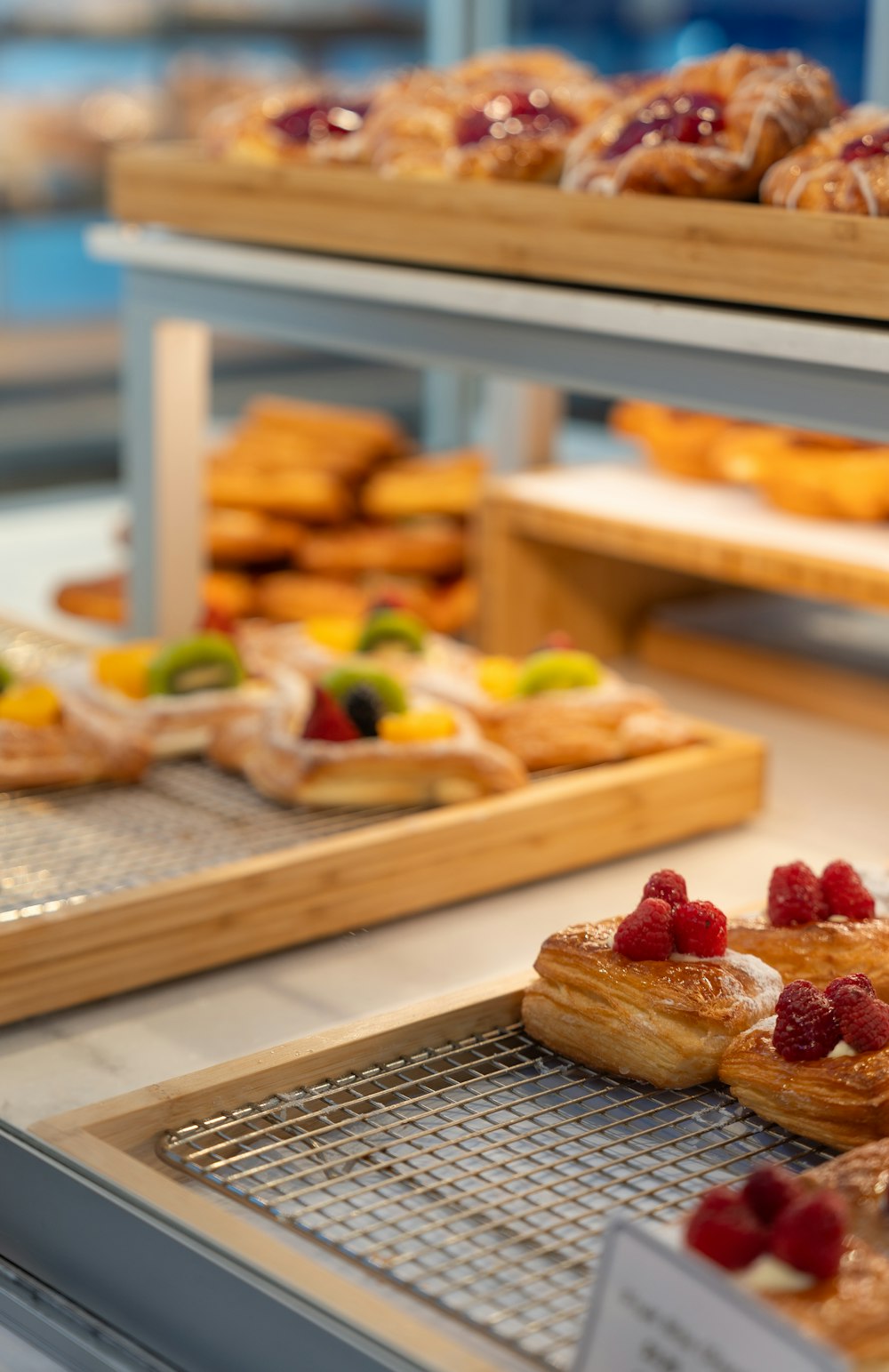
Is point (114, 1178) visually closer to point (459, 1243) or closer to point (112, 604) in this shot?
point (459, 1243)

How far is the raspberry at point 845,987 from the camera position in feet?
5.26

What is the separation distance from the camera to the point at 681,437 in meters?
3.27

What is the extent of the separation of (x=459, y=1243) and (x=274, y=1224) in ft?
0.48

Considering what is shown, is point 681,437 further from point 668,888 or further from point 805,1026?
point 805,1026

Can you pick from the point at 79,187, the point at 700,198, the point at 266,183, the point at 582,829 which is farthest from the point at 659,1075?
the point at 79,187

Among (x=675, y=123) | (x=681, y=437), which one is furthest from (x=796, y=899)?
(x=681, y=437)

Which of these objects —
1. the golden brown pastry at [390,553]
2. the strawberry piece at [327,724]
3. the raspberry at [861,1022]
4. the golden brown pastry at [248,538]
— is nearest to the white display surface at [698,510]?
the golden brown pastry at [390,553]

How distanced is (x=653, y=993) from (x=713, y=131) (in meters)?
0.94

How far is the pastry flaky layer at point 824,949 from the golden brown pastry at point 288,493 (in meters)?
1.93

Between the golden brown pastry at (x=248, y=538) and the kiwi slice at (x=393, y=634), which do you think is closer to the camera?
the kiwi slice at (x=393, y=634)

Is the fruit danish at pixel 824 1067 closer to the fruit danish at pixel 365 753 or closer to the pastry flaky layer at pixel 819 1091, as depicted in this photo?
the pastry flaky layer at pixel 819 1091

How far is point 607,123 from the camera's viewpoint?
7.18 ft

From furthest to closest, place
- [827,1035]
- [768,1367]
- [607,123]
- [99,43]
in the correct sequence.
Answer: [99,43]
[607,123]
[827,1035]
[768,1367]

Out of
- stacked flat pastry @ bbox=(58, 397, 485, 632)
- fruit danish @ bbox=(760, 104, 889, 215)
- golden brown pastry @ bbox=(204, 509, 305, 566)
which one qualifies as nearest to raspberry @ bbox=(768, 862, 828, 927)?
fruit danish @ bbox=(760, 104, 889, 215)
